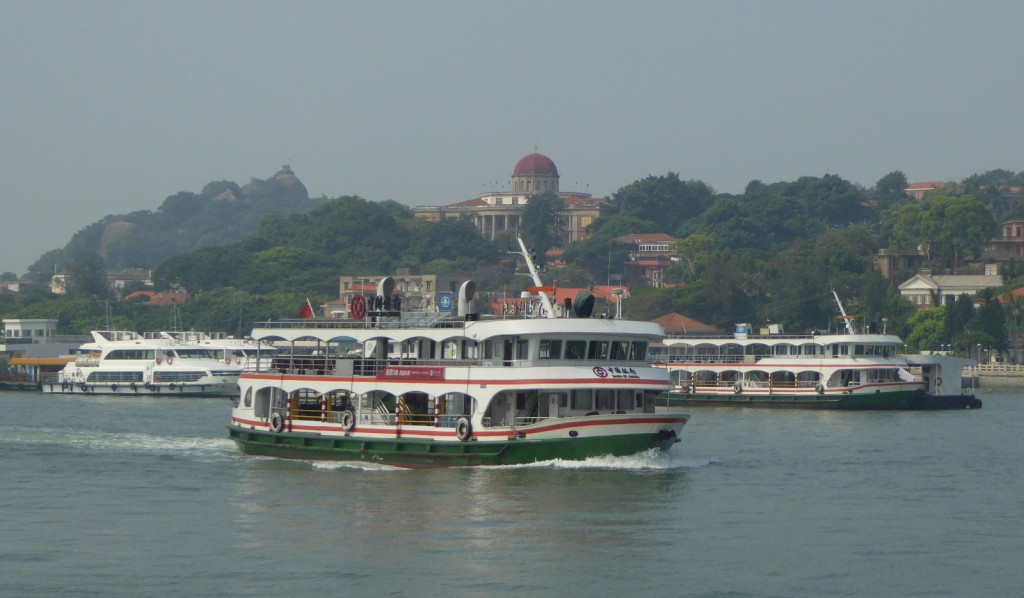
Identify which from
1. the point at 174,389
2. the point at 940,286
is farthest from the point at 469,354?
the point at 940,286

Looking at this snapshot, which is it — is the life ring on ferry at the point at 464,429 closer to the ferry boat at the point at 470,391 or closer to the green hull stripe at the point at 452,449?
the ferry boat at the point at 470,391

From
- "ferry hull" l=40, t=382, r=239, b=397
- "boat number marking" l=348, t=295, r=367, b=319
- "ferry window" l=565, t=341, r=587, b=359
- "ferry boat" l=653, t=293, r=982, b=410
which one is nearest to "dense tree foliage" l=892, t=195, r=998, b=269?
"ferry boat" l=653, t=293, r=982, b=410

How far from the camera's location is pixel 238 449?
56.1 meters

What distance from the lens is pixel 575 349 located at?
48750 mm

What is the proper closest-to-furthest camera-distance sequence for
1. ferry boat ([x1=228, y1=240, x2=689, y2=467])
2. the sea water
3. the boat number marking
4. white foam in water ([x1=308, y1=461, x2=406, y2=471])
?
the sea water < ferry boat ([x1=228, y1=240, x2=689, y2=467]) < white foam in water ([x1=308, y1=461, x2=406, y2=471]) < the boat number marking

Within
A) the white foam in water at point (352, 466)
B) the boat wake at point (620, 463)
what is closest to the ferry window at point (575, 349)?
the boat wake at point (620, 463)

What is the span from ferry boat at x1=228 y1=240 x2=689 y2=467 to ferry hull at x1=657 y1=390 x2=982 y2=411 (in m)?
32.0

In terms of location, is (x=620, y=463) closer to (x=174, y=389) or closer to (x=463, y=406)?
(x=463, y=406)

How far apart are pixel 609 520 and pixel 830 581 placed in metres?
7.54

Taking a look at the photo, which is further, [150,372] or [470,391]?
[150,372]

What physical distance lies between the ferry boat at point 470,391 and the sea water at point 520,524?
0.70 meters

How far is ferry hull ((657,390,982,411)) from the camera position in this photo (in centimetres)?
8456

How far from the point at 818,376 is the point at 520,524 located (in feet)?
167

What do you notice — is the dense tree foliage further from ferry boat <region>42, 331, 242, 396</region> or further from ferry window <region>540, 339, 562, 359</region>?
ferry window <region>540, 339, 562, 359</region>
